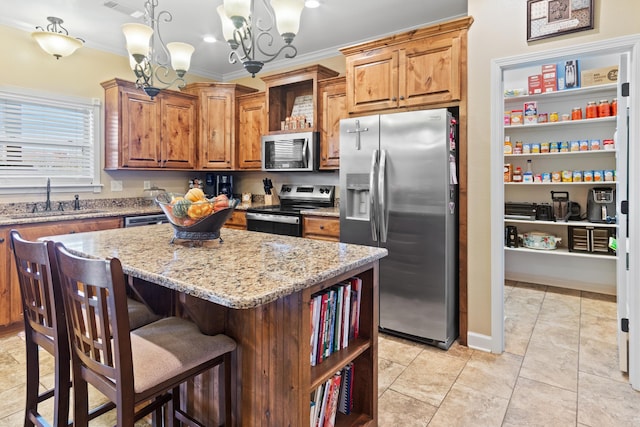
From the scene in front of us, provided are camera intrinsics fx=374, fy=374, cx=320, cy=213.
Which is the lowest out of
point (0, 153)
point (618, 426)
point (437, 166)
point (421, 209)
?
point (618, 426)

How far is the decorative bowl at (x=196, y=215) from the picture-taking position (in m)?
1.77

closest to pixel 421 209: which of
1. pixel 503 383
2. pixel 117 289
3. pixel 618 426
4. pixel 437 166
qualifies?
pixel 437 166

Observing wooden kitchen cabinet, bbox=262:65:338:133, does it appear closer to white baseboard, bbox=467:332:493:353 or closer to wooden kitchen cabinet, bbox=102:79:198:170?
wooden kitchen cabinet, bbox=102:79:198:170

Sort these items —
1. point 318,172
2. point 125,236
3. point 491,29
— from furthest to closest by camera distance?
point 318,172 → point 491,29 → point 125,236

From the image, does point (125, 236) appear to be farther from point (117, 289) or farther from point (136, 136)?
point (136, 136)

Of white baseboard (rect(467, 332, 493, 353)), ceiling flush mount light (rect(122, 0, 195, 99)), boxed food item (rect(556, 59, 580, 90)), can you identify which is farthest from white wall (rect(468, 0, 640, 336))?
ceiling flush mount light (rect(122, 0, 195, 99))

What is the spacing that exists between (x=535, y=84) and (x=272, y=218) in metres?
3.25

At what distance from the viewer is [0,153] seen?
340 centimetres

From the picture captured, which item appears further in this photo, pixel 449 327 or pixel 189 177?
pixel 189 177

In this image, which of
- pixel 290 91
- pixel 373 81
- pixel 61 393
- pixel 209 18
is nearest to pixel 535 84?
pixel 373 81

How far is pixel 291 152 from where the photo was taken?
407 cm

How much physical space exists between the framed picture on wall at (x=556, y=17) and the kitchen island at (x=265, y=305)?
6.33 ft

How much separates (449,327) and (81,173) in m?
3.89

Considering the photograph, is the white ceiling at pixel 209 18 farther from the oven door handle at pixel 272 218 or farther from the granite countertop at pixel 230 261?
the granite countertop at pixel 230 261
